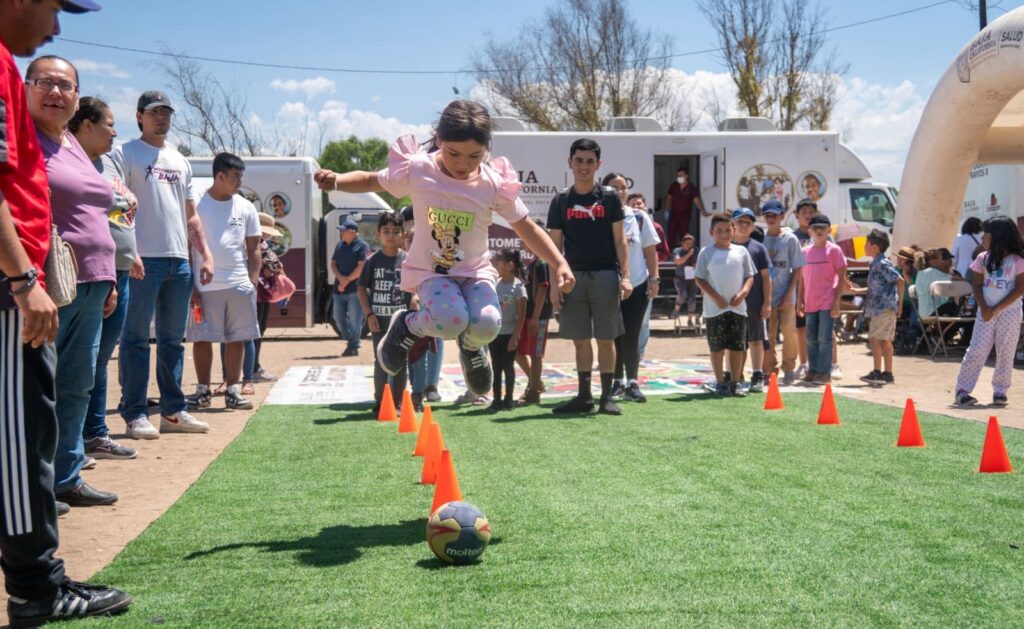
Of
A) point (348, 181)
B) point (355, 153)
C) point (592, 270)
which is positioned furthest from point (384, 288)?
point (355, 153)

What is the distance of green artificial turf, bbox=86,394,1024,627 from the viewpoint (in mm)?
3363

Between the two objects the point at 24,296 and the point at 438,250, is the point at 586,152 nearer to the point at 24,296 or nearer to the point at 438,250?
the point at 438,250

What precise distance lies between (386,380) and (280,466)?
2.65 m

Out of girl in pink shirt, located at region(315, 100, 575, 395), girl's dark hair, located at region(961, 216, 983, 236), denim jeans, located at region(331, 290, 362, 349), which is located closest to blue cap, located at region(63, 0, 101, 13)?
girl in pink shirt, located at region(315, 100, 575, 395)

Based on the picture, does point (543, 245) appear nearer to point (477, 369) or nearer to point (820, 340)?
point (477, 369)

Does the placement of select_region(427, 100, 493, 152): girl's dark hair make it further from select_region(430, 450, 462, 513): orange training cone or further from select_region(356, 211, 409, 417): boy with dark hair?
select_region(356, 211, 409, 417): boy with dark hair

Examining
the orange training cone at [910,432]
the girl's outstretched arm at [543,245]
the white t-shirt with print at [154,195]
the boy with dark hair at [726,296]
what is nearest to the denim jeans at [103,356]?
the white t-shirt with print at [154,195]

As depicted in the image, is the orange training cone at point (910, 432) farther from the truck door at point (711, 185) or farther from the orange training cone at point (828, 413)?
the truck door at point (711, 185)

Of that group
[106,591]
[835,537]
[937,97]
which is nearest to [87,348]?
[106,591]

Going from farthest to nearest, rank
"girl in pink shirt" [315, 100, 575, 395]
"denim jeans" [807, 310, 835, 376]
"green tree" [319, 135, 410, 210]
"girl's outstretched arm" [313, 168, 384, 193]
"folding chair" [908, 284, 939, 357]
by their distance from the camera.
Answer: "green tree" [319, 135, 410, 210]
"folding chair" [908, 284, 939, 357]
"denim jeans" [807, 310, 835, 376]
"girl in pink shirt" [315, 100, 575, 395]
"girl's outstretched arm" [313, 168, 384, 193]

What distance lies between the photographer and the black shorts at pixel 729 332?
1008 centimetres

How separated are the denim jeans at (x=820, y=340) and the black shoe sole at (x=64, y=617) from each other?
9.32 meters

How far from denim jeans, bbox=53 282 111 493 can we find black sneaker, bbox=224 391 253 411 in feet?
13.9

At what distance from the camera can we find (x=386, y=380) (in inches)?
349
